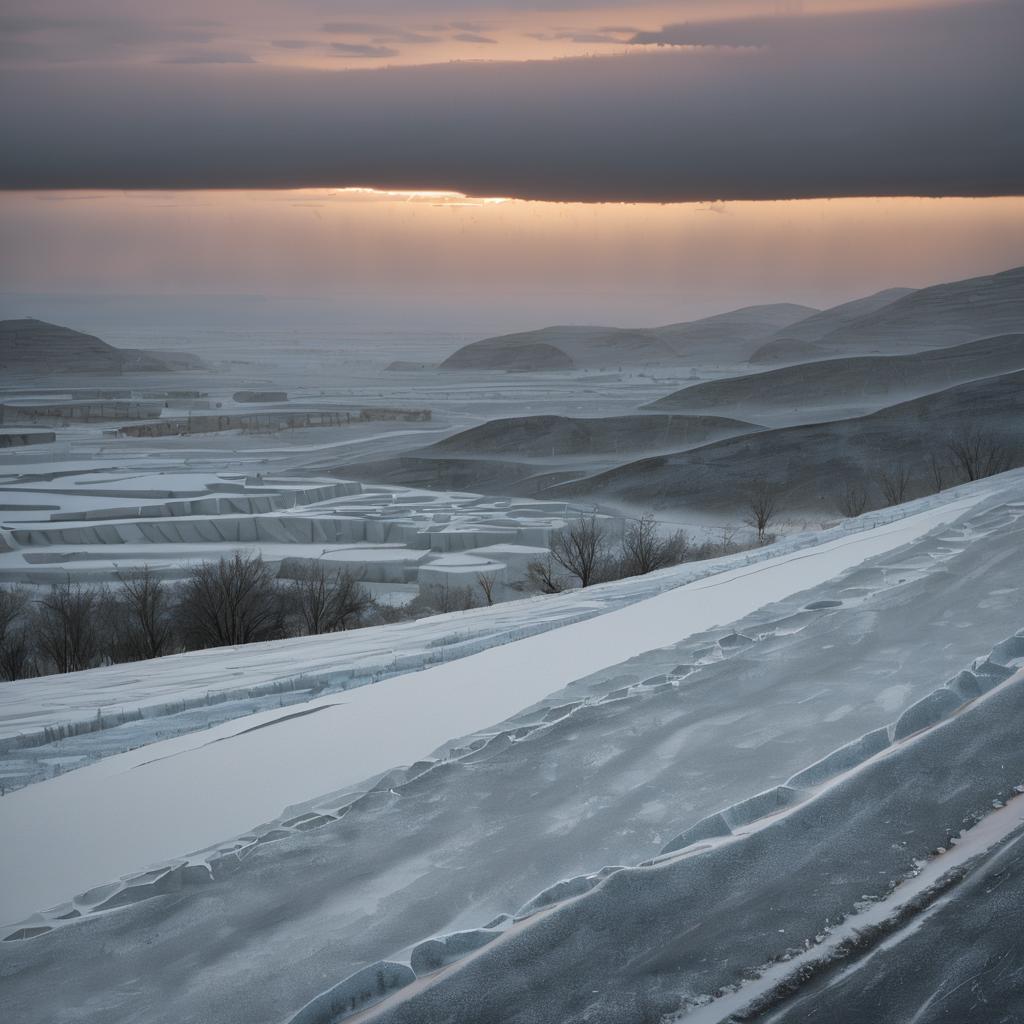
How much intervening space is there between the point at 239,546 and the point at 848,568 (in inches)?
650

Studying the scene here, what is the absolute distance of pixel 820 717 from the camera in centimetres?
261

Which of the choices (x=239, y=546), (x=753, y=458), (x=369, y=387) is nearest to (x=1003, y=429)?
(x=753, y=458)

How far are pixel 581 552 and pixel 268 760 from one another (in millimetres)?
13208

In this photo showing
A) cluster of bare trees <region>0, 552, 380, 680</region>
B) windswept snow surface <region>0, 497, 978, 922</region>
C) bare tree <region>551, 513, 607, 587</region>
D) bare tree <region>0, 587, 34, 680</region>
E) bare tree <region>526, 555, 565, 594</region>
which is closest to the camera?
windswept snow surface <region>0, 497, 978, 922</region>

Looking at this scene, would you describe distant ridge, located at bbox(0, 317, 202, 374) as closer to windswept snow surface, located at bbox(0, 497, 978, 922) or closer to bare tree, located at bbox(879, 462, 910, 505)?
bare tree, located at bbox(879, 462, 910, 505)

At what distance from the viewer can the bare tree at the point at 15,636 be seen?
1396 cm

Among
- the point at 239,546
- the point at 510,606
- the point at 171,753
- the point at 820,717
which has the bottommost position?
the point at 239,546

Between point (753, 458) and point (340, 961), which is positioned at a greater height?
point (340, 961)

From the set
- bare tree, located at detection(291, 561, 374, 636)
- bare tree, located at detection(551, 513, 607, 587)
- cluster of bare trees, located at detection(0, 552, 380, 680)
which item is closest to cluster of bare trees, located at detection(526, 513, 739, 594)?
bare tree, located at detection(551, 513, 607, 587)

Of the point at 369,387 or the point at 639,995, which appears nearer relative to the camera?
the point at 639,995

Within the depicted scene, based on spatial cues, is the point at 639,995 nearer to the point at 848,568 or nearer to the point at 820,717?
the point at 820,717

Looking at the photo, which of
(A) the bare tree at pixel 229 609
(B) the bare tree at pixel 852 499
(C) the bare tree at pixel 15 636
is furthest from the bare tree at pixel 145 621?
(B) the bare tree at pixel 852 499

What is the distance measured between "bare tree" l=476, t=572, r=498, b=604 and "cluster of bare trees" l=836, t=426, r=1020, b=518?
35.8ft

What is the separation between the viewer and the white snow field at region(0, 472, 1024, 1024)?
172cm
